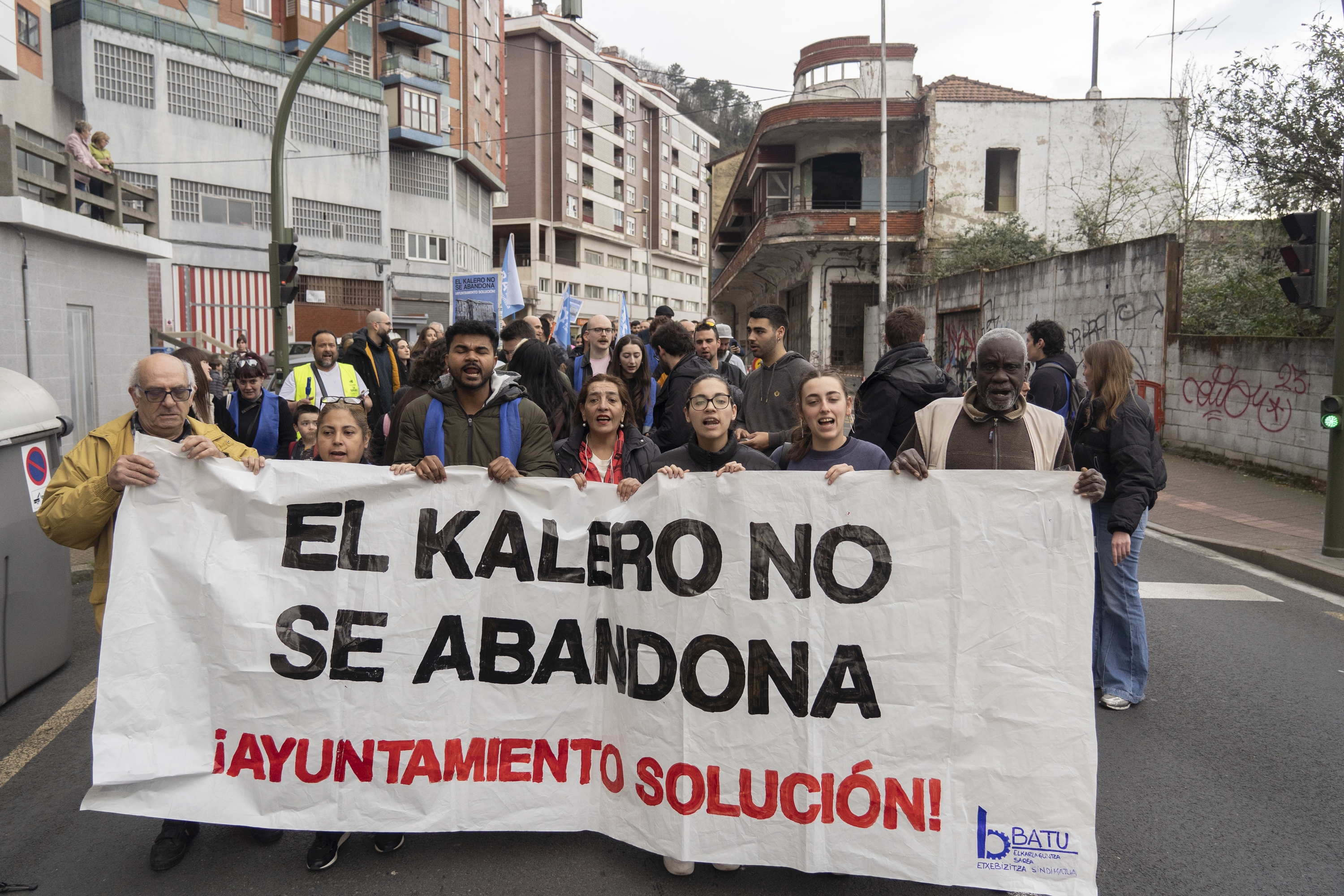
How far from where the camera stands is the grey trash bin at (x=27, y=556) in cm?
484

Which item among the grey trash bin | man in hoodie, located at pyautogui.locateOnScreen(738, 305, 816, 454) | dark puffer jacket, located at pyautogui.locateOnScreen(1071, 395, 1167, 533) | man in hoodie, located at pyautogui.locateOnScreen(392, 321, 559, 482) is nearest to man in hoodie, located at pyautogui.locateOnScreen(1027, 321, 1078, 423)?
dark puffer jacket, located at pyautogui.locateOnScreen(1071, 395, 1167, 533)

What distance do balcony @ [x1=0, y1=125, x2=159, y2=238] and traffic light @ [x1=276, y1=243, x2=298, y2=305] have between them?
2407mm

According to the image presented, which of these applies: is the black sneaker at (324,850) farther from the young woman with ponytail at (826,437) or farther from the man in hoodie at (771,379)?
the man in hoodie at (771,379)

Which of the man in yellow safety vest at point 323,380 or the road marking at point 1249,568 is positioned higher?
the man in yellow safety vest at point 323,380

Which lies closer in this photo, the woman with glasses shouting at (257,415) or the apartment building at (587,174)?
the woman with glasses shouting at (257,415)

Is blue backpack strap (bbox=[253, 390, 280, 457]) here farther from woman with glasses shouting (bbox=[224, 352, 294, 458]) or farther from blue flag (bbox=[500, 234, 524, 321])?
blue flag (bbox=[500, 234, 524, 321])

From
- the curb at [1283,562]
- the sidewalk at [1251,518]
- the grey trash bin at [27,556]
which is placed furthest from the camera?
the sidewalk at [1251,518]

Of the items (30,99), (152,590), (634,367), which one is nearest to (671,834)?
(152,590)

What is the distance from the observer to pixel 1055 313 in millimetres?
18859

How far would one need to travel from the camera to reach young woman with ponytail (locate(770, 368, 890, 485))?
12.9 ft

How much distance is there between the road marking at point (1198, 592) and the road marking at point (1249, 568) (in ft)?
0.67

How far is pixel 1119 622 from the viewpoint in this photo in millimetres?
4949

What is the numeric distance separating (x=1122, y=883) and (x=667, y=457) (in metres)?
2.28

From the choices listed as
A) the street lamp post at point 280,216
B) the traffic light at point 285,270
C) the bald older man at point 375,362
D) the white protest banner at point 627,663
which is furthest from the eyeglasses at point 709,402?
the traffic light at point 285,270
